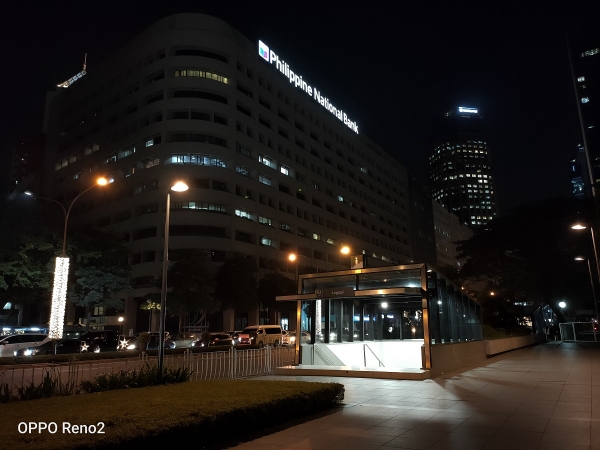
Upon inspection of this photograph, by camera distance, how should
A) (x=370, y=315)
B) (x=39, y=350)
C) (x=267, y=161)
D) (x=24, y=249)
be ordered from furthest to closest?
(x=267, y=161)
(x=24, y=249)
(x=39, y=350)
(x=370, y=315)

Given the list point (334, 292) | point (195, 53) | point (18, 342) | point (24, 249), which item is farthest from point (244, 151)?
point (334, 292)

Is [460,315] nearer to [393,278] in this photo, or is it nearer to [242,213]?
[393,278]

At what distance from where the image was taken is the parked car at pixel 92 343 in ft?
97.0

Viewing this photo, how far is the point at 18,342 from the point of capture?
84.1 ft

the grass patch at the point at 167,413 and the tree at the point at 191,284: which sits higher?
the tree at the point at 191,284

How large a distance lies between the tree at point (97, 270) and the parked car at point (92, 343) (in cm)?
1263

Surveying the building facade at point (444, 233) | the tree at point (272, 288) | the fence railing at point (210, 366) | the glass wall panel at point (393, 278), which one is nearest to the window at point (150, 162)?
the tree at point (272, 288)

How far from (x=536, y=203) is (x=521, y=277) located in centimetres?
924

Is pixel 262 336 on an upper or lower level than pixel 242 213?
lower

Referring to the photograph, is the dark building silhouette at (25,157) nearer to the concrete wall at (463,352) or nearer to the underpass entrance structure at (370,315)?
the underpass entrance structure at (370,315)

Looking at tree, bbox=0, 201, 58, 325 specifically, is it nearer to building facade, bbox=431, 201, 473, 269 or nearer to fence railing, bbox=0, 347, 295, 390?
fence railing, bbox=0, 347, 295, 390

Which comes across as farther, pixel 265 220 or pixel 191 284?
pixel 265 220

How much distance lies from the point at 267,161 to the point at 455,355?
51.5 metres

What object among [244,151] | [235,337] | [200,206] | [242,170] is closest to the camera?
[235,337]
